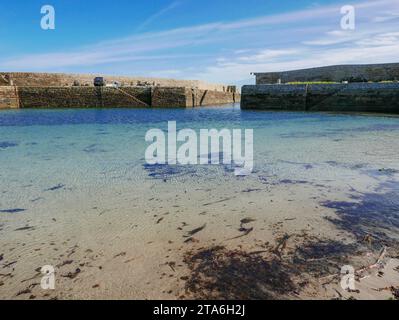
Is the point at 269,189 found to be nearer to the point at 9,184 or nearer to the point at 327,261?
the point at 327,261

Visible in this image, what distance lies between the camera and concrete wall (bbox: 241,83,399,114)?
22000 millimetres

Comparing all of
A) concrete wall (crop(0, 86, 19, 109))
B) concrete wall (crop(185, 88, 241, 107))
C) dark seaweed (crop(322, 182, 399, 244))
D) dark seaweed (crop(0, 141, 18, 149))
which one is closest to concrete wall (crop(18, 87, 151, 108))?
concrete wall (crop(0, 86, 19, 109))

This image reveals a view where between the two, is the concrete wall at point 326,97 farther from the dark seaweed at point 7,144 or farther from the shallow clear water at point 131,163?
the dark seaweed at point 7,144

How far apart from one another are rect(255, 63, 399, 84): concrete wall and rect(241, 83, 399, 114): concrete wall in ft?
23.2

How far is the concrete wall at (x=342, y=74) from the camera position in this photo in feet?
106

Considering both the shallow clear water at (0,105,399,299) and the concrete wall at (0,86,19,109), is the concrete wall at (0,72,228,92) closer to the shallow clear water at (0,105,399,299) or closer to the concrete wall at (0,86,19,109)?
the concrete wall at (0,86,19,109)

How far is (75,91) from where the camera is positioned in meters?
33.2

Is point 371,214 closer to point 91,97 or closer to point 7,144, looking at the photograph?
point 7,144

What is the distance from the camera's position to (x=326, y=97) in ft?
81.2

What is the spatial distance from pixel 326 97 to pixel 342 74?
42.5ft

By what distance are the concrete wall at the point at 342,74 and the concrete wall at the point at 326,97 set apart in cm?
708
